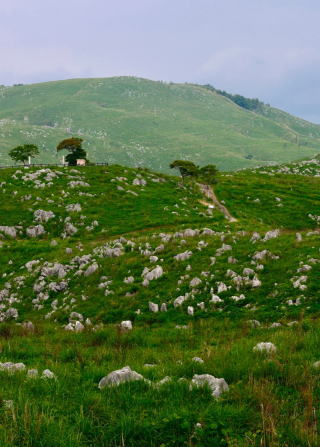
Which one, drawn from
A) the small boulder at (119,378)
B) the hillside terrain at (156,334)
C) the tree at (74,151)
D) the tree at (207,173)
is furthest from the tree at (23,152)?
the small boulder at (119,378)

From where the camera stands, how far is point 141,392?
7145 mm

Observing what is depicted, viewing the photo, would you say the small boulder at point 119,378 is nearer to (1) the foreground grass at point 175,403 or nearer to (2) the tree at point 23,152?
Result: (1) the foreground grass at point 175,403

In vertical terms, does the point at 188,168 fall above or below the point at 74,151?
below

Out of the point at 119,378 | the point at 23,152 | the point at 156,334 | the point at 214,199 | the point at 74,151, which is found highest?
the point at 74,151

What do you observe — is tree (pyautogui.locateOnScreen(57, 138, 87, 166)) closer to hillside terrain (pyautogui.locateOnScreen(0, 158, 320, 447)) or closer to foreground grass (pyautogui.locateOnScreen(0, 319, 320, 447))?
hillside terrain (pyautogui.locateOnScreen(0, 158, 320, 447))

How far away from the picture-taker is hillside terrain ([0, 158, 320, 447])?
5.84 metres

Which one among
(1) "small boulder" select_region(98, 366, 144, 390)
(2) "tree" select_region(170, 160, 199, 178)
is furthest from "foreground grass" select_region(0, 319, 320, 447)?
(2) "tree" select_region(170, 160, 199, 178)

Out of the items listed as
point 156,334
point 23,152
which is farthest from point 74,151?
point 156,334

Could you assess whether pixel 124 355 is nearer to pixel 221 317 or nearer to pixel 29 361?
pixel 29 361

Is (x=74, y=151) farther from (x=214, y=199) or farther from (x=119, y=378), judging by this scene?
(x=119, y=378)

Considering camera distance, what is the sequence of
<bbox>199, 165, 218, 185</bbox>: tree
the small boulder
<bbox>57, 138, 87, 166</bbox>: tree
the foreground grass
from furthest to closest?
1. <bbox>57, 138, 87, 166</bbox>: tree
2. <bbox>199, 165, 218, 185</bbox>: tree
3. the small boulder
4. the foreground grass

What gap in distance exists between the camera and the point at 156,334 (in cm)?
1443

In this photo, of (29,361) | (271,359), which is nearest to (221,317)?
(271,359)

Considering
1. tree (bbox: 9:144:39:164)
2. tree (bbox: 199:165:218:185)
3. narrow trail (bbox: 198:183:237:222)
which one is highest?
tree (bbox: 9:144:39:164)
